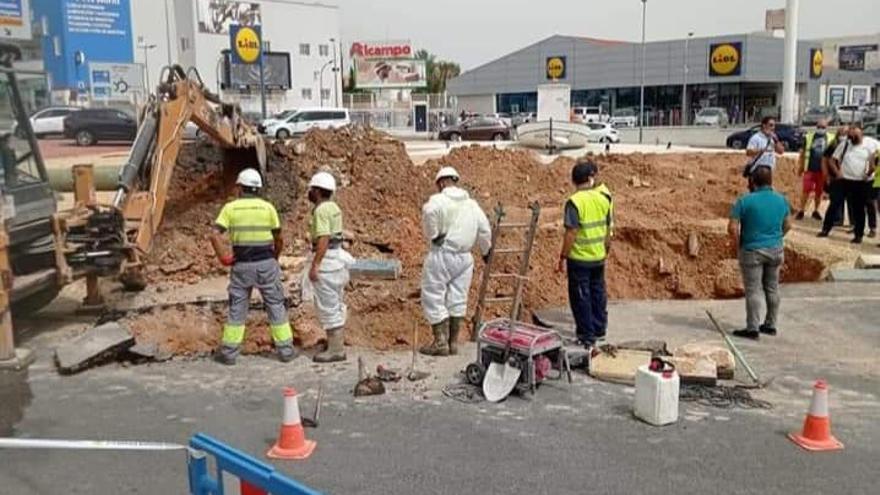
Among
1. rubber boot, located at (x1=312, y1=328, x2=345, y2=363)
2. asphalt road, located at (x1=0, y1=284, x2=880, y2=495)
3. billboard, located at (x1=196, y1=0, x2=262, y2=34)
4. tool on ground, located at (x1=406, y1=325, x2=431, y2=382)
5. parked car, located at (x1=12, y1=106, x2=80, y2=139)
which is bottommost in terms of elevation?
asphalt road, located at (x1=0, y1=284, x2=880, y2=495)

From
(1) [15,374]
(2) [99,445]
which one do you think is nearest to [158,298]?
(1) [15,374]

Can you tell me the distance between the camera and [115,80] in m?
36.0

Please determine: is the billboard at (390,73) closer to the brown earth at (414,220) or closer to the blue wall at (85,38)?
the blue wall at (85,38)

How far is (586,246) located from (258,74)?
180 feet

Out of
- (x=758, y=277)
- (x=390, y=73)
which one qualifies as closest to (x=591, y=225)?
(x=758, y=277)

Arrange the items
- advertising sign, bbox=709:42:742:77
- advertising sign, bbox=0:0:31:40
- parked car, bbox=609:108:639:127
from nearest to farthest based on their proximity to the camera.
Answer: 1. advertising sign, bbox=0:0:31:40
2. parked car, bbox=609:108:639:127
3. advertising sign, bbox=709:42:742:77

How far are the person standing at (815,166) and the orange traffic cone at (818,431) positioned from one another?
9489 mm

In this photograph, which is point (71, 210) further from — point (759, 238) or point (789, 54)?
point (789, 54)

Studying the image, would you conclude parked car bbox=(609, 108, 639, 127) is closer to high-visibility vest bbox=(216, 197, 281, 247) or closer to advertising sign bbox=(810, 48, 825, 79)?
advertising sign bbox=(810, 48, 825, 79)

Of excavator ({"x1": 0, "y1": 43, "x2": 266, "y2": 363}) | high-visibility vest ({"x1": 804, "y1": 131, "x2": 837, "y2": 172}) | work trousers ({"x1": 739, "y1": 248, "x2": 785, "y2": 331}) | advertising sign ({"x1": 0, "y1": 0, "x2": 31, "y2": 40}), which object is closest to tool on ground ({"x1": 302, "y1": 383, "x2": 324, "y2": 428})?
excavator ({"x1": 0, "y1": 43, "x2": 266, "y2": 363})

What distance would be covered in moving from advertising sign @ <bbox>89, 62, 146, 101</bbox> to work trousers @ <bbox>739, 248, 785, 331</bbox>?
3367 cm

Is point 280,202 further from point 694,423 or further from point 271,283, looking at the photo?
point 694,423

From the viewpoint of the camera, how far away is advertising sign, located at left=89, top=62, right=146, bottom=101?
3562 centimetres

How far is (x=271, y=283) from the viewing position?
7.59m
